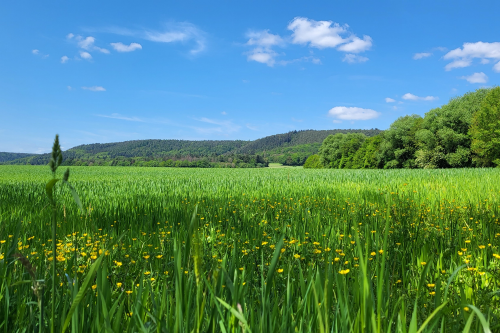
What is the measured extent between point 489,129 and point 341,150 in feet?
165

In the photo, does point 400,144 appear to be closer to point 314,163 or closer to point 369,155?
point 369,155

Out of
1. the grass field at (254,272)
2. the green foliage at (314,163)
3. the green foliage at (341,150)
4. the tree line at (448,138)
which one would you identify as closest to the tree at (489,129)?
the tree line at (448,138)

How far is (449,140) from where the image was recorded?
150ft

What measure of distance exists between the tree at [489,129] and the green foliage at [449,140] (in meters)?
3.91

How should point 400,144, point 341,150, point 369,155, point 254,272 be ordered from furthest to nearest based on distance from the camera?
point 341,150, point 369,155, point 400,144, point 254,272

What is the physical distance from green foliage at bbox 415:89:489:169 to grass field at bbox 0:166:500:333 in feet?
156

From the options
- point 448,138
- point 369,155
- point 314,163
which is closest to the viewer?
point 448,138

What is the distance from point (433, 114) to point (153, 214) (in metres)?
60.2

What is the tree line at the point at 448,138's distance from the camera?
38.2 metres

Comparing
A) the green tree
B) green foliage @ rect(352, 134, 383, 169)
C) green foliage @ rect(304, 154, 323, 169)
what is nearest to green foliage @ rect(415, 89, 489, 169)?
the green tree

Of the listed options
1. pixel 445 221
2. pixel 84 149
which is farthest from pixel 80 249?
pixel 84 149

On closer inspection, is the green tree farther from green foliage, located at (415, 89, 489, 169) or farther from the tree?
the tree

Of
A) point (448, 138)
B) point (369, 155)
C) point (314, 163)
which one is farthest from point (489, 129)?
point (314, 163)

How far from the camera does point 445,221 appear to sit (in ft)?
14.5
